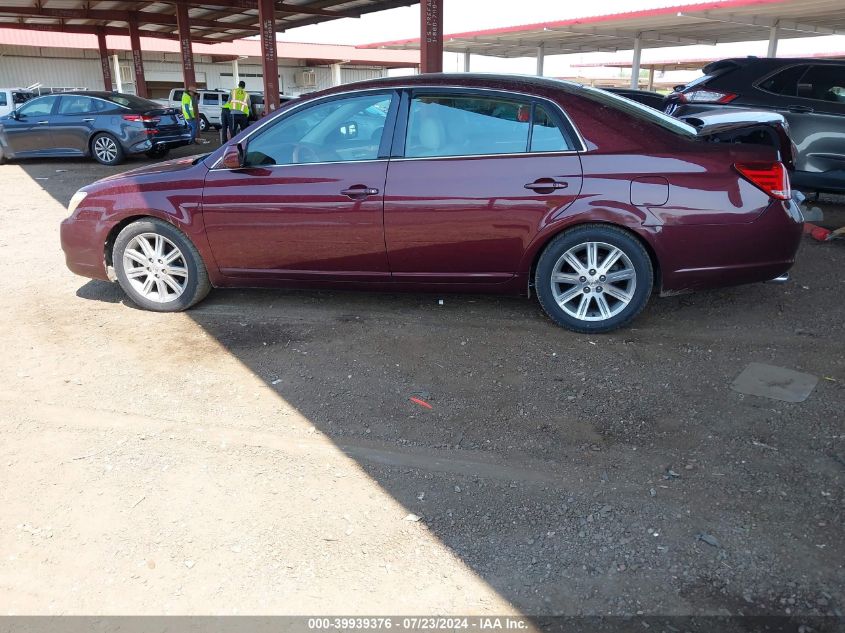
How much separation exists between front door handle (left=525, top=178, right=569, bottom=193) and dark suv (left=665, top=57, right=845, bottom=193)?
168 inches

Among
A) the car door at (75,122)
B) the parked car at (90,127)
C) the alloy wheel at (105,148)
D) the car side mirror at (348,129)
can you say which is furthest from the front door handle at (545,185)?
→ the car door at (75,122)

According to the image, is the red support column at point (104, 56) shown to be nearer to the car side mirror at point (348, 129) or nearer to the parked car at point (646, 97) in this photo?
the parked car at point (646, 97)

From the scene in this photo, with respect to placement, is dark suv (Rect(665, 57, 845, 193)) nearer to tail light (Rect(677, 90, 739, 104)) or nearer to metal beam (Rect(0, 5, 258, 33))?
tail light (Rect(677, 90, 739, 104))

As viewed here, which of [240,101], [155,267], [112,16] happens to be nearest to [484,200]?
[155,267]

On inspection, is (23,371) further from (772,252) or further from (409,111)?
(772,252)

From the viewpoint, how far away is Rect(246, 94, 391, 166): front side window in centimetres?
470

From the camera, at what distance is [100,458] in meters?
3.31

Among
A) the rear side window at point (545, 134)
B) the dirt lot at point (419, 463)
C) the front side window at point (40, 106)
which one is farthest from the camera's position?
the front side window at point (40, 106)

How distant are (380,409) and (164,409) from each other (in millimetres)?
1204

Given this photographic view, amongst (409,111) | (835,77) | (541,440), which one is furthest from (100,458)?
(835,77)

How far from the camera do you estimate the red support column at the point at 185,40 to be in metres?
21.0

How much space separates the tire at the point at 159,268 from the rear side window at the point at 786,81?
23.3ft

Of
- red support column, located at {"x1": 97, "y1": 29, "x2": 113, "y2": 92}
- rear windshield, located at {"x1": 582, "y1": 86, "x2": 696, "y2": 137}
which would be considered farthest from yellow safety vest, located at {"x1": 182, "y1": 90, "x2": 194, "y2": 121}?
rear windshield, located at {"x1": 582, "y1": 86, "x2": 696, "y2": 137}

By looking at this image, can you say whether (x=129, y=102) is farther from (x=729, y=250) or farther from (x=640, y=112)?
(x=729, y=250)
